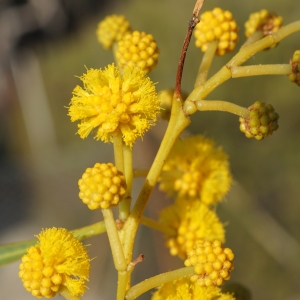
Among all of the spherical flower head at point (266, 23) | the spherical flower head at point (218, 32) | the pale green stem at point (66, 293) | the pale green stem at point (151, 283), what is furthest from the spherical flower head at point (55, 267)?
the spherical flower head at point (266, 23)

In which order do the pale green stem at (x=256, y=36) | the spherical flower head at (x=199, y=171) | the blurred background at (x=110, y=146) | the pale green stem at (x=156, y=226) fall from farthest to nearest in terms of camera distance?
1. the blurred background at (x=110, y=146)
2. the spherical flower head at (x=199, y=171)
3. the pale green stem at (x=256, y=36)
4. the pale green stem at (x=156, y=226)

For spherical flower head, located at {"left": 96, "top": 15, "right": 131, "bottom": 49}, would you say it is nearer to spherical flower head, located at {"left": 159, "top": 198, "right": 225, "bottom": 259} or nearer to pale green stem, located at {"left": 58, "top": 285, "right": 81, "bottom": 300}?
spherical flower head, located at {"left": 159, "top": 198, "right": 225, "bottom": 259}

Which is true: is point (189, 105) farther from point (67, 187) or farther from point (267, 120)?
point (67, 187)

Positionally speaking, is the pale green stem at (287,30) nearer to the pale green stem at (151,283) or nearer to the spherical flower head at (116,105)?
the spherical flower head at (116,105)

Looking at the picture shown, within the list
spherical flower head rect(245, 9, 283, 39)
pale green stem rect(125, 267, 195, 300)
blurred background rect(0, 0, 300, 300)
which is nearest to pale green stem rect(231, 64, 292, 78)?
spherical flower head rect(245, 9, 283, 39)

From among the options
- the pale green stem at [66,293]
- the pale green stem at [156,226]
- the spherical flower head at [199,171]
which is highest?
the spherical flower head at [199,171]
